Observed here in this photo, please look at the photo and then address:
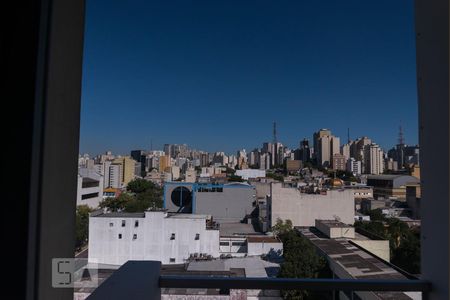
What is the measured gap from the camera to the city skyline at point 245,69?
2133 mm

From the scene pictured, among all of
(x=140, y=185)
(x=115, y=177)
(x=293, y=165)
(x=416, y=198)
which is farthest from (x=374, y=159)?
(x=293, y=165)

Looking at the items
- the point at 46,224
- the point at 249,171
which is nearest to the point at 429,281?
the point at 46,224

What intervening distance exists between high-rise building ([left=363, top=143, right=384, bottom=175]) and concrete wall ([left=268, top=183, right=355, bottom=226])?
378cm

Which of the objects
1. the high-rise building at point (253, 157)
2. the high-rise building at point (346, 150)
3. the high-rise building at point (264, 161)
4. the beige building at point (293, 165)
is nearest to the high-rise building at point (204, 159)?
the high-rise building at point (253, 157)

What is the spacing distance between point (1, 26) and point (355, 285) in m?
0.97

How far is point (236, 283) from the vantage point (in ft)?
2.80

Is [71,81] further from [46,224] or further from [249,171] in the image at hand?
[249,171]

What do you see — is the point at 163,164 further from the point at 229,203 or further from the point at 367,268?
the point at 367,268

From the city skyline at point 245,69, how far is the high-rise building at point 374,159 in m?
1.32

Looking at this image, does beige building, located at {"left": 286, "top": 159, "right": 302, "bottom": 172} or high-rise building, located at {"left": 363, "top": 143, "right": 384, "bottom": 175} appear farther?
beige building, located at {"left": 286, "top": 159, "right": 302, "bottom": 172}

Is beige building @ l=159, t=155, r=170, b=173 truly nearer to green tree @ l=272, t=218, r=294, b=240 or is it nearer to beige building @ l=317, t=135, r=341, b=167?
green tree @ l=272, t=218, r=294, b=240

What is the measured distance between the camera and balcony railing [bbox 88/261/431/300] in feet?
2.59

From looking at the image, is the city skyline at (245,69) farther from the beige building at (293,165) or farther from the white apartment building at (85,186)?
the beige building at (293,165)

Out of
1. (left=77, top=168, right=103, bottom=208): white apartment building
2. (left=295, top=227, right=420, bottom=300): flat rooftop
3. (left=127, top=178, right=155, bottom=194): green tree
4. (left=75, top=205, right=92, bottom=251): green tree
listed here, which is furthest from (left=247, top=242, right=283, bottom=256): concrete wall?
(left=75, top=205, right=92, bottom=251): green tree
